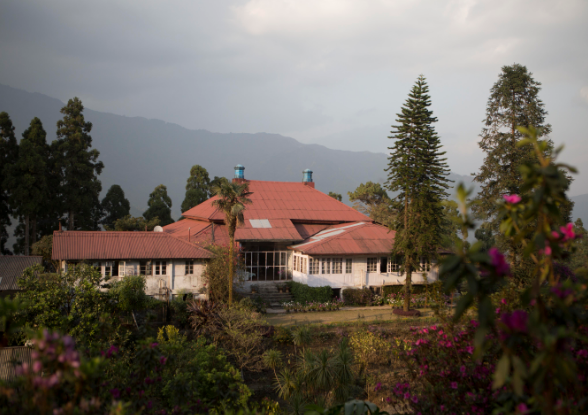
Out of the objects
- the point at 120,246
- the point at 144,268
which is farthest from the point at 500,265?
the point at 120,246

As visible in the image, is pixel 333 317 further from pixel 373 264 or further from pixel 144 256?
pixel 144 256

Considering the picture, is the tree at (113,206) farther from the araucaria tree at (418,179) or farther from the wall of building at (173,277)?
the araucaria tree at (418,179)

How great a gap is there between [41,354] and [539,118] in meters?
25.3

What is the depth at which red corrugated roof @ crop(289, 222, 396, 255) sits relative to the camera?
74.8 feet

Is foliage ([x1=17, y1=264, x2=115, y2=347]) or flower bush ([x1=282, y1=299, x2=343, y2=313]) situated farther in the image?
flower bush ([x1=282, y1=299, x2=343, y2=313])

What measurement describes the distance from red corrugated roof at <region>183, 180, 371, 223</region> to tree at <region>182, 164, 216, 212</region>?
10.0 meters

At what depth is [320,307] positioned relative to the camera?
21.6 m

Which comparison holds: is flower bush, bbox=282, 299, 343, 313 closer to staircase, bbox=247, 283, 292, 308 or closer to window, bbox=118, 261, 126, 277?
staircase, bbox=247, 283, 292, 308

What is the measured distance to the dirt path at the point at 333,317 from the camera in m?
18.8

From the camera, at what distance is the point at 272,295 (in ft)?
76.1

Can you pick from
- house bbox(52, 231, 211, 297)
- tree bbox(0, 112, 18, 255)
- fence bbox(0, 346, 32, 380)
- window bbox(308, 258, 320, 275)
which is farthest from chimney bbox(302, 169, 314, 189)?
fence bbox(0, 346, 32, 380)

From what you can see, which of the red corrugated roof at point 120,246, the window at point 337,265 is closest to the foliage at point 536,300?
the red corrugated roof at point 120,246

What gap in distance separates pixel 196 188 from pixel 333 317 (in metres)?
25.9

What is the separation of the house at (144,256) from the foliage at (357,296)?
786 centimetres
